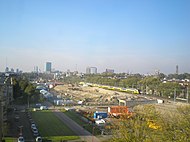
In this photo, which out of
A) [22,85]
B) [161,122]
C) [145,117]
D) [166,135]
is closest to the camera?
[166,135]

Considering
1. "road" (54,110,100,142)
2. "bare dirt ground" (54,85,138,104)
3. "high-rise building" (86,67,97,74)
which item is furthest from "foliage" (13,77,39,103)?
"high-rise building" (86,67,97,74)

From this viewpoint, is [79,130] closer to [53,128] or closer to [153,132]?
[53,128]

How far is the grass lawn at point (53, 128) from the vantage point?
8000 mm

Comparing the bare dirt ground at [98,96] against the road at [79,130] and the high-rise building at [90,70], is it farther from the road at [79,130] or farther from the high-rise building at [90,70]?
the high-rise building at [90,70]

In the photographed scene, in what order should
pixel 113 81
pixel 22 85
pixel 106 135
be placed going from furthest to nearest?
pixel 113 81, pixel 22 85, pixel 106 135

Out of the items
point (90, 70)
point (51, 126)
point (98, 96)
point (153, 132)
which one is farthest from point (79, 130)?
point (90, 70)

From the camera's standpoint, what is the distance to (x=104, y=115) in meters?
11.8

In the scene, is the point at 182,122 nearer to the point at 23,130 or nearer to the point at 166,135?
the point at 166,135

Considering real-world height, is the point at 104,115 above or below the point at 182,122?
below

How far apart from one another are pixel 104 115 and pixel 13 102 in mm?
6466

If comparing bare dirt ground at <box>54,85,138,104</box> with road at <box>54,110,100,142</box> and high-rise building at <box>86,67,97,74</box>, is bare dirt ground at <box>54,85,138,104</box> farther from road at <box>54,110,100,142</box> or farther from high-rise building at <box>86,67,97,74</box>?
high-rise building at <box>86,67,97,74</box>

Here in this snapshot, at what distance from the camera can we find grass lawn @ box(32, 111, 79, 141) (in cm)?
800

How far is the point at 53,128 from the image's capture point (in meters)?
9.08

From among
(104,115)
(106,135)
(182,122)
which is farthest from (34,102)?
(182,122)
